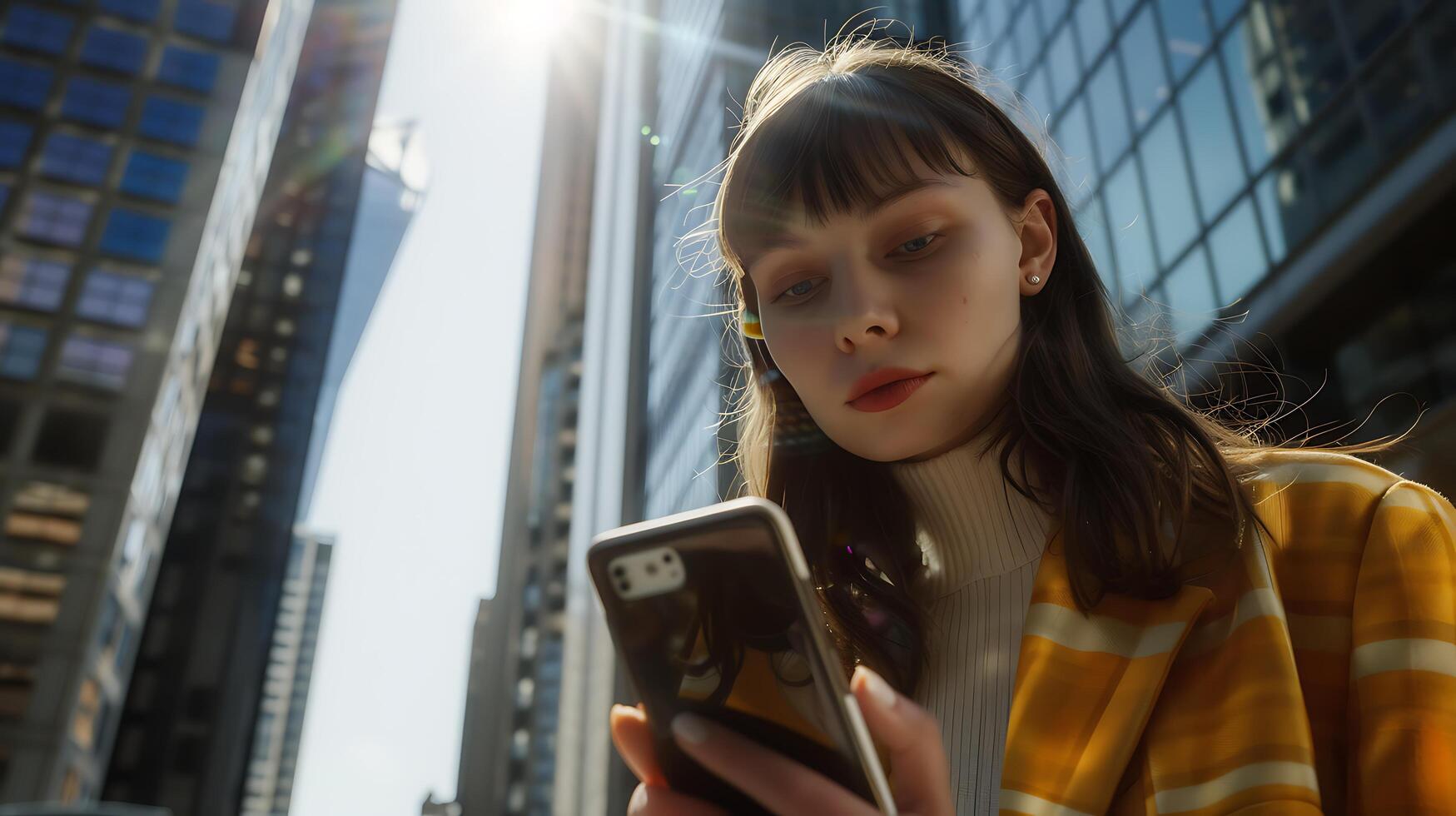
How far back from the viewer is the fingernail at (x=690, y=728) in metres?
0.79

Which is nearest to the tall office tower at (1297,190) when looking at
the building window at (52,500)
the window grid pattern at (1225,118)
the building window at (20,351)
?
the window grid pattern at (1225,118)

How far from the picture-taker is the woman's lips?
1.23 meters

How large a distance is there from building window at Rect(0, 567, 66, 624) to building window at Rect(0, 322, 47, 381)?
24.7 ft

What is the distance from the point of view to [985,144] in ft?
4.60

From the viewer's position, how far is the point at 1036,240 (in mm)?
1466

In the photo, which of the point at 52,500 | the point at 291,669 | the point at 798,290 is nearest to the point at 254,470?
the point at 52,500

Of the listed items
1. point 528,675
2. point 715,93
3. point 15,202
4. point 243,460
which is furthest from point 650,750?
point 528,675

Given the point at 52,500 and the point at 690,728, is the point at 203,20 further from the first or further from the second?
the point at 690,728

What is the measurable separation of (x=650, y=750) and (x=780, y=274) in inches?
27.1

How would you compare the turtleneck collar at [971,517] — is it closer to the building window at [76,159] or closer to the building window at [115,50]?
the building window at [76,159]

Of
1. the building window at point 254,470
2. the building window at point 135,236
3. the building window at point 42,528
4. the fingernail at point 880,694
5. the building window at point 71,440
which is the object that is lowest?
the fingernail at point 880,694

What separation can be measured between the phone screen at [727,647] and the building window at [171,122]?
46.9 m

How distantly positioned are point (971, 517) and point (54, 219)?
46626mm

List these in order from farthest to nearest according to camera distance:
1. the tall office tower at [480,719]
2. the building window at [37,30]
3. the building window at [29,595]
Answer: the tall office tower at [480,719] < the building window at [37,30] < the building window at [29,595]
